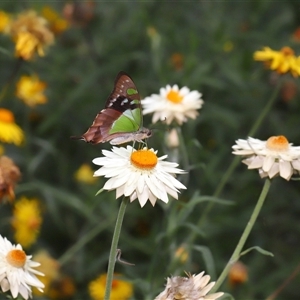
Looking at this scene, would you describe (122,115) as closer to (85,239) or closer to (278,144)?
(278,144)

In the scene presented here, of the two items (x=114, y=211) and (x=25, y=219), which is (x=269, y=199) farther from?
(x=25, y=219)

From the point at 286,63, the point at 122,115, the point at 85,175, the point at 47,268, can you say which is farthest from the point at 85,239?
the point at 122,115

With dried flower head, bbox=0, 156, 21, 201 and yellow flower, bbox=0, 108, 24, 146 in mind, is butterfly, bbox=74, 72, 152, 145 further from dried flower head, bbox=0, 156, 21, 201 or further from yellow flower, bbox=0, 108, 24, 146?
yellow flower, bbox=0, 108, 24, 146

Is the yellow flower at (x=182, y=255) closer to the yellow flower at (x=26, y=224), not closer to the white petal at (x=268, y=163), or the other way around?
the white petal at (x=268, y=163)

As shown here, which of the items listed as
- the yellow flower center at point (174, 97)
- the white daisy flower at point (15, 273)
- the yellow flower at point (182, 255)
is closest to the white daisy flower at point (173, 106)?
the yellow flower center at point (174, 97)

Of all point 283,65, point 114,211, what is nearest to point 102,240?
point 114,211

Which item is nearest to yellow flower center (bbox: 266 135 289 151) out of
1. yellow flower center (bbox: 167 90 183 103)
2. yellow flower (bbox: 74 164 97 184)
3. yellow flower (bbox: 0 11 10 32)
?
yellow flower center (bbox: 167 90 183 103)

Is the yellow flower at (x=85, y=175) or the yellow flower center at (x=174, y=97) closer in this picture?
the yellow flower center at (x=174, y=97)
